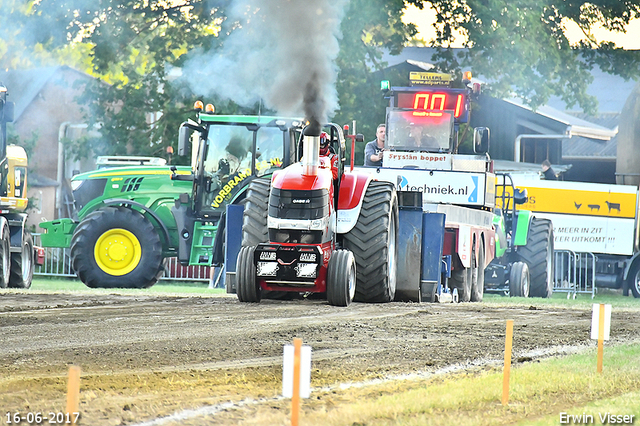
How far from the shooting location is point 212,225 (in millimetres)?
18188

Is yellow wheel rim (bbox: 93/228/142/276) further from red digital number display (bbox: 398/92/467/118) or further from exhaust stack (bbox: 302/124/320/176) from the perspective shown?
exhaust stack (bbox: 302/124/320/176)

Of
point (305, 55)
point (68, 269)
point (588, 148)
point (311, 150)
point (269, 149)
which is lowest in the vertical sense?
point (68, 269)

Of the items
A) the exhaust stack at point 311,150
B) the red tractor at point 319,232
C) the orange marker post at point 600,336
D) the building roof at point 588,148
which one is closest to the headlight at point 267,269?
the red tractor at point 319,232

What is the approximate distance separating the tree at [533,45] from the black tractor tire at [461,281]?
9709mm

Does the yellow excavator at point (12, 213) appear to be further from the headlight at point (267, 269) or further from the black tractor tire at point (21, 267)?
the headlight at point (267, 269)

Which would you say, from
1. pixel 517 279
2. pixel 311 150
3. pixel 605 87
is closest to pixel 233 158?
pixel 311 150

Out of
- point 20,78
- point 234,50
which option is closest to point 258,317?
point 234,50

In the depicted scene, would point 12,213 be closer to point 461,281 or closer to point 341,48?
point 461,281

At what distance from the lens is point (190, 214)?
18.2 meters

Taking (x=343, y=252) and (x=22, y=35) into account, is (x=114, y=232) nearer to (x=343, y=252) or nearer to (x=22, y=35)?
(x=343, y=252)

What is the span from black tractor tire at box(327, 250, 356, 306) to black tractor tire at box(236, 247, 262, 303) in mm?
931

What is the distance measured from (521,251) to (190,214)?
25.2ft

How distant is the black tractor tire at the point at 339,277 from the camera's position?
1255cm

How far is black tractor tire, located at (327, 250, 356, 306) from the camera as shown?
1255cm
